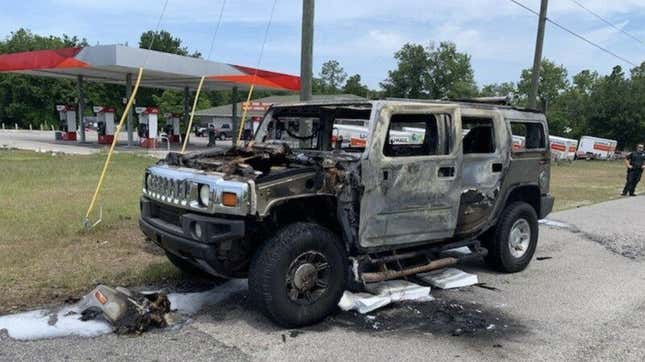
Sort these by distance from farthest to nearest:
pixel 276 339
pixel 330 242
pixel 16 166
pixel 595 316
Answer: pixel 16 166
pixel 595 316
pixel 330 242
pixel 276 339

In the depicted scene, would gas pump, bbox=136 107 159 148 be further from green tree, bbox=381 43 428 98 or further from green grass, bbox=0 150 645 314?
green tree, bbox=381 43 428 98

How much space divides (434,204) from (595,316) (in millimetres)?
1782

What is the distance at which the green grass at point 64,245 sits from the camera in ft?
17.7

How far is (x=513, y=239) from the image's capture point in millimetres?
6809

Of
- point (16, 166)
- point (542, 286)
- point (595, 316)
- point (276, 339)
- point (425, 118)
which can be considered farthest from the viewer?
point (16, 166)

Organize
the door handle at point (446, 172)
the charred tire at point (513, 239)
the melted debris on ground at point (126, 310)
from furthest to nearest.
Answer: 1. the charred tire at point (513, 239)
2. the door handle at point (446, 172)
3. the melted debris on ground at point (126, 310)

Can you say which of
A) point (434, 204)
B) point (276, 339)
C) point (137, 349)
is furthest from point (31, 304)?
point (434, 204)

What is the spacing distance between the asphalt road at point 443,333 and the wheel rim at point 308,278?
0.27 meters

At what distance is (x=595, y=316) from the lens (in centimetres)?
529

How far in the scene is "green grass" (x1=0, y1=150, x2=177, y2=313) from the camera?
5.39m

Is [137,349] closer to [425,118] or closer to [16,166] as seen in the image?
[425,118]

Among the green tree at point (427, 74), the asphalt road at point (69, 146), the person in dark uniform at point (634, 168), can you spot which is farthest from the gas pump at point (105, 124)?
the green tree at point (427, 74)

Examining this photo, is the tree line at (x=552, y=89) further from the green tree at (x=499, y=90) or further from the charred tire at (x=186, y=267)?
the charred tire at (x=186, y=267)

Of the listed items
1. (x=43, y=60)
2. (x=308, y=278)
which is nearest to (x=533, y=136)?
(x=308, y=278)
